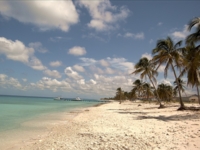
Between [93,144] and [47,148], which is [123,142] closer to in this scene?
[93,144]

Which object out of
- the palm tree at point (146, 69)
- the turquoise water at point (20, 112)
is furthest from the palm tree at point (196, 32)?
the turquoise water at point (20, 112)

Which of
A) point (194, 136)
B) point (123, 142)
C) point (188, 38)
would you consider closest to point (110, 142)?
point (123, 142)

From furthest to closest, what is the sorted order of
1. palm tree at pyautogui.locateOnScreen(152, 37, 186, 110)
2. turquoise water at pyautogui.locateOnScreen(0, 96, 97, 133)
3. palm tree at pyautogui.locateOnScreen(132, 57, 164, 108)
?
palm tree at pyautogui.locateOnScreen(132, 57, 164, 108) → palm tree at pyautogui.locateOnScreen(152, 37, 186, 110) → turquoise water at pyautogui.locateOnScreen(0, 96, 97, 133)

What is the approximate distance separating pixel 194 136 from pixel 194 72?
46.4 ft

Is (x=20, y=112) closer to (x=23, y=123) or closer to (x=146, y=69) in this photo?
(x=23, y=123)

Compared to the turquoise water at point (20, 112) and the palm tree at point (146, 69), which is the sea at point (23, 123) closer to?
the turquoise water at point (20, 112)

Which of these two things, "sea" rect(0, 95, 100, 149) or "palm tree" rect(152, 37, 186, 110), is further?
"palm tree" rect(152, 37, 186, 110)

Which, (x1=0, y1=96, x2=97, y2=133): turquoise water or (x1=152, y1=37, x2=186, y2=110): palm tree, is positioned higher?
(x1=152, y1=37, x2=186, y2=110): palm tree

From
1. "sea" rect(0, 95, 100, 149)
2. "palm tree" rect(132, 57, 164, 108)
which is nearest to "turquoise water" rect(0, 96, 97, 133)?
"sea" rect(0, 95, 100, 149)

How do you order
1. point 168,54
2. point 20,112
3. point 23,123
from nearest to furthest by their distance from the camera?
1. point 23,123
2. point 168,54
3. point 20,112

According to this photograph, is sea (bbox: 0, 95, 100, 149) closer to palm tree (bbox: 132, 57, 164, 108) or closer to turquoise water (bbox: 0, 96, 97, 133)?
turquoise water (bbox: 0, 96, 97, 133)

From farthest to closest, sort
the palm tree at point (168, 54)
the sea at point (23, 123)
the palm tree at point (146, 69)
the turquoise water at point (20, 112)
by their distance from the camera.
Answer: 1. the palm tree at point (146, 69)
2. the palm tree at point (168, 54)
3. the turquoise water at point (20, 112)
4. the sea at point (23, 123)

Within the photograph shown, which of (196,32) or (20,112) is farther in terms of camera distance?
(20,112)

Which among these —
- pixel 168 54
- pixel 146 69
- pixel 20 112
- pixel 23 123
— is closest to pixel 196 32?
pixel 168 54
